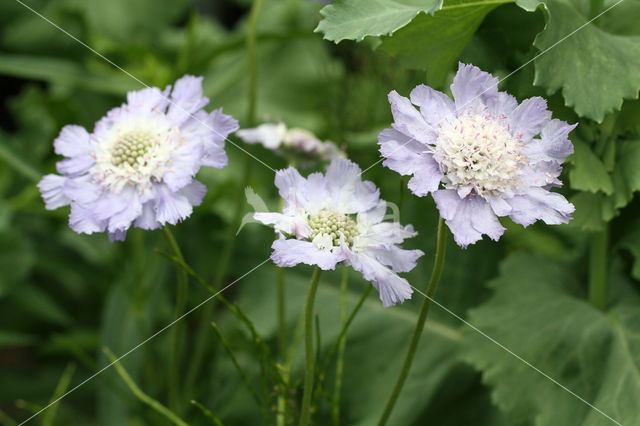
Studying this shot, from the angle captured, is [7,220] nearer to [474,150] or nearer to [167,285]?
[167,285]

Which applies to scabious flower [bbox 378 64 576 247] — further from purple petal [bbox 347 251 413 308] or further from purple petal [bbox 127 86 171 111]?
purple petal [bbox 127 86 171 111]

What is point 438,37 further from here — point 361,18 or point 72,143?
point 72,143

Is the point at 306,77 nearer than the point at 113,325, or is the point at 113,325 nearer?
the point at 113,325

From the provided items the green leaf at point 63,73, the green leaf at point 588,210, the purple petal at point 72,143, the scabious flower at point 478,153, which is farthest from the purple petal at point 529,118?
the green leaf at point 63,73

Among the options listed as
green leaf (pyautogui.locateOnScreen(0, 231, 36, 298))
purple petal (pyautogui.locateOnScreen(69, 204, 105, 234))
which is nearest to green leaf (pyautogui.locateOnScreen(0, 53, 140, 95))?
green leaf (pyautogui.locateOnScreen(0, 231, 36, 298))

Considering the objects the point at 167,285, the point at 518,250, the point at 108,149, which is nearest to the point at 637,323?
the point at 518,250

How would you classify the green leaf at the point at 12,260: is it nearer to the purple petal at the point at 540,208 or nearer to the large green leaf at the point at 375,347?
the large green leaf at the point at 375,347
